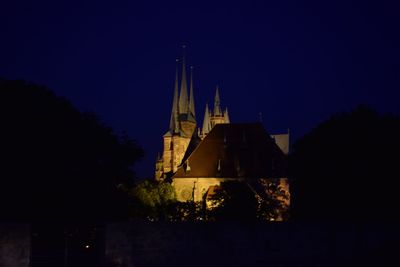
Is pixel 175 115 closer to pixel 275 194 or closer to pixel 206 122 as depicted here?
pixel 206 122

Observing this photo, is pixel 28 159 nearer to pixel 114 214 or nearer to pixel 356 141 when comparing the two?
pixel 114 214

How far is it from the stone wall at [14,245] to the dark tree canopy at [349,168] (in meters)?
20.2

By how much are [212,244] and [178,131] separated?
233 feet

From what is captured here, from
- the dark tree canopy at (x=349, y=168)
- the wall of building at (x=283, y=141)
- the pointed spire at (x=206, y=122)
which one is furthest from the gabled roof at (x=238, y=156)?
the pointed spire at (x=206, y=122)

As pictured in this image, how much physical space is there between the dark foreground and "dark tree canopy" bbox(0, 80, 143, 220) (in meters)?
1.67

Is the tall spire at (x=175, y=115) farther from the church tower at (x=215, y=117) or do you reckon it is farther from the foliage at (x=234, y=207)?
the foliage at (x=234, y=207)

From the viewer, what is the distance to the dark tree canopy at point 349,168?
3922cm

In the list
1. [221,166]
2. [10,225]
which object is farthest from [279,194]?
[10,225]

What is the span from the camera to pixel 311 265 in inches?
1067

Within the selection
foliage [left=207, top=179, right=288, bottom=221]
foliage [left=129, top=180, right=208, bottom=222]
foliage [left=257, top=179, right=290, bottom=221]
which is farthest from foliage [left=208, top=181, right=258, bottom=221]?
foliage [left=257, top=179, right=290, bottom=221]

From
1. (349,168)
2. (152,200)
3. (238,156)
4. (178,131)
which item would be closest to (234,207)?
(349,168)

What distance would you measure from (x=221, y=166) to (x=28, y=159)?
4422 centimetres

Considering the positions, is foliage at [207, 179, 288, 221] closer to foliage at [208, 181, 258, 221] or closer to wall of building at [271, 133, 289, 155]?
foliage at [208, 181, 258, 221]

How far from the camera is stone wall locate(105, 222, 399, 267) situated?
25.0 meters
